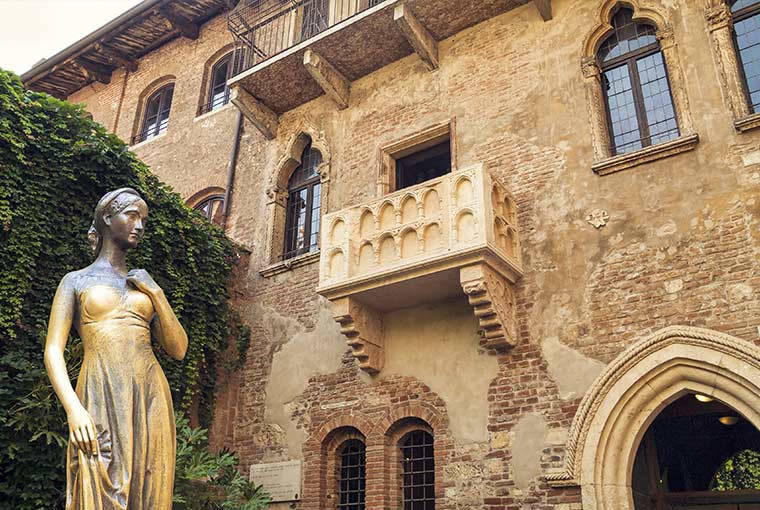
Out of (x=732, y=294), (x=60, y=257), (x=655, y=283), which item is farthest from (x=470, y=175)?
(x=60, y=257)

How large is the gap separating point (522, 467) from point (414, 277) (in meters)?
2.45

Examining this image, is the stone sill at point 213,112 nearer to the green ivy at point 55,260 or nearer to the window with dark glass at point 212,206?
the window with dark glass at point 212,206

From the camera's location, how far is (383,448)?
8945 mm

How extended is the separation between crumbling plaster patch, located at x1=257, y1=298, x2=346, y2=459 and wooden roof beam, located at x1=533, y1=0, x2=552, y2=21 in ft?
16.5

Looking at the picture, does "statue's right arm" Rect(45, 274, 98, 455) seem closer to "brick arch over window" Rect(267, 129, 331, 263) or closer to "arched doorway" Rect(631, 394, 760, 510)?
"arched doorway" Rect(631, 394, 760, 510)

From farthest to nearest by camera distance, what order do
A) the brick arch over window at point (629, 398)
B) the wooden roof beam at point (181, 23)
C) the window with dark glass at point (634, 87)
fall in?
the wooden roof beam at point (181, 23) < the window with dark glass at point (634, 87) < the brick arch over window at point (629, 398)

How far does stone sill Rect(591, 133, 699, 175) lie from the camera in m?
7.87

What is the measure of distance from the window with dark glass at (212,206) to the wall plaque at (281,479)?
5.00 metres

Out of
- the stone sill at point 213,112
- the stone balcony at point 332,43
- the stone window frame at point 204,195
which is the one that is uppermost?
the stone sill at point 213,112

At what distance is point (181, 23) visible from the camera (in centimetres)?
1516

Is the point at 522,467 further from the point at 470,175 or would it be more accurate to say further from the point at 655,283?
the point at 470,175

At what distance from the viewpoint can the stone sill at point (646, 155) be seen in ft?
25.8

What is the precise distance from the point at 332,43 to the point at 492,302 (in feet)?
17.0

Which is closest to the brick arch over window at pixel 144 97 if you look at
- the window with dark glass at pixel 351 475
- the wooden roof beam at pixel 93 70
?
the wooden roof beam at pixel 93 70
